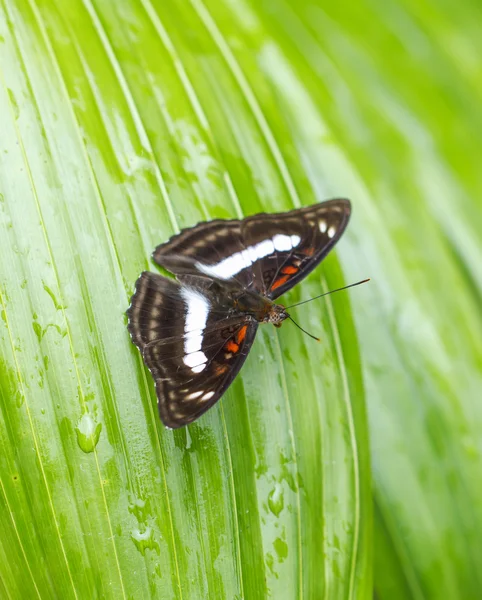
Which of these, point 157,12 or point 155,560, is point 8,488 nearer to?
point 155,560

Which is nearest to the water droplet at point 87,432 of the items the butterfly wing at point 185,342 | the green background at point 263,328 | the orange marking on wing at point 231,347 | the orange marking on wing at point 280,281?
the green background at point 263,328

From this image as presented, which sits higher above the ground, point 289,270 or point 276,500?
point 289,270

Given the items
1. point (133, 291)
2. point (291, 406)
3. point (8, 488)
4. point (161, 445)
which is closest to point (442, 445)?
point (291, 406)

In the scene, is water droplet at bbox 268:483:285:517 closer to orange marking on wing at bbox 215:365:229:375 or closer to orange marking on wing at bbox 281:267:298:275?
orange marking on wing at bbox 215:365:229:375

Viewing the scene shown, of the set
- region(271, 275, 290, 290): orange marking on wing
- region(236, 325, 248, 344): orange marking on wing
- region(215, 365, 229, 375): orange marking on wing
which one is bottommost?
region(215, 365, 229, 375): orange marking on wing

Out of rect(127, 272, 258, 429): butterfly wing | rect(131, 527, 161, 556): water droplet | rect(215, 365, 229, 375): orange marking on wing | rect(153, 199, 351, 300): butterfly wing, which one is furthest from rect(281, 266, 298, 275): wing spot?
rect(131, 527, 161, 556): water droplet

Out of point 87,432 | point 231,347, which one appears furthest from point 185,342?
point 87,432

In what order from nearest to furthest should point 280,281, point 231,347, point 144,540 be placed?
point 144,540, point 231,347, point 280,281

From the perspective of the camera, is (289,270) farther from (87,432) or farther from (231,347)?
(87,432)
